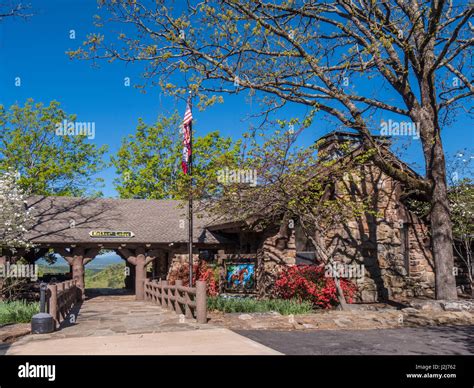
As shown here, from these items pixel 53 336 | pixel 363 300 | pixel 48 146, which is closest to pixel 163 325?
pixel 53 336

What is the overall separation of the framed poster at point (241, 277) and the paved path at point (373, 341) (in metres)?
7.85

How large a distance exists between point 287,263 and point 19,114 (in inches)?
1088

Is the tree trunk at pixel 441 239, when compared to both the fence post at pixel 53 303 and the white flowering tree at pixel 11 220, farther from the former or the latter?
the white flowering tree at pixel 11 220

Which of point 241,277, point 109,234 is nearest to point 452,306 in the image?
point 241,277

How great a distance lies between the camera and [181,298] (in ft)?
44.9

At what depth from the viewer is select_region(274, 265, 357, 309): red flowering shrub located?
15305mm

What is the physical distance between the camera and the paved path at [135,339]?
802 centimetres

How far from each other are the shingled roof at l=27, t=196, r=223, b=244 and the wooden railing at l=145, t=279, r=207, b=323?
2.50 metres

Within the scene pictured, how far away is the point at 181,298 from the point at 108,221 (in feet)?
31.4

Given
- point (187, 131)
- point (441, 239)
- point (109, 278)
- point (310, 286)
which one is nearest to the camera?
point (441, 239)

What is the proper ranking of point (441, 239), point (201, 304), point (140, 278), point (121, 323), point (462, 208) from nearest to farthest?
point (201, 304) → point (121, 323) → point (441, 239) → point (462, 208) → point (140, 278)

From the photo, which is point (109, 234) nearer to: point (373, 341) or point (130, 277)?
point (130, 277)

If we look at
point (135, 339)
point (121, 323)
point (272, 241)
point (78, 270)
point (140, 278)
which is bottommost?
point (121, 323)

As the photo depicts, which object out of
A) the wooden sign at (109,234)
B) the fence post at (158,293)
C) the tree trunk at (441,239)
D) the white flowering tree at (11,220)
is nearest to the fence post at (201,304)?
the fence post at (158,293)
